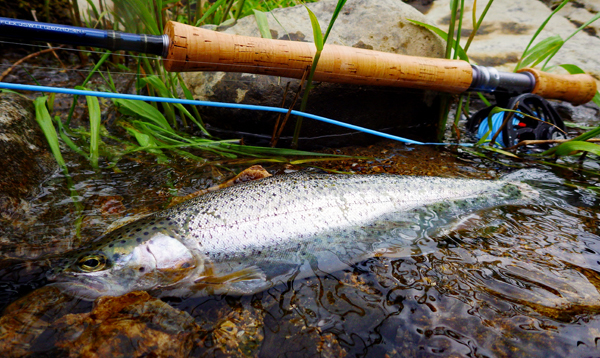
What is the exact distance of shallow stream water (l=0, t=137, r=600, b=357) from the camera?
151cm

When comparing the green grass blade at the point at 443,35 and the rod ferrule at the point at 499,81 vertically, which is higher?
the green grass blade at the point at 443,35

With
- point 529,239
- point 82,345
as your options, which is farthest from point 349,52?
point 82,345

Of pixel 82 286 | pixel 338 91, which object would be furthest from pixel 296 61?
pixel 82 286

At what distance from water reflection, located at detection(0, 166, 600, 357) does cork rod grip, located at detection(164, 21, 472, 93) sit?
1598 mm

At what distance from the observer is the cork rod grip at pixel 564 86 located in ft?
12.5

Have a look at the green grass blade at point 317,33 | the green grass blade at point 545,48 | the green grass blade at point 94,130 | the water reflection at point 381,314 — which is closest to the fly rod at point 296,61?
the green grass blade at point 317,33

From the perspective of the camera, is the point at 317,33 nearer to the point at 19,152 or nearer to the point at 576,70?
the point at 19,152

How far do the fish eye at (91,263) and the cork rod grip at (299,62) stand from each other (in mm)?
1390

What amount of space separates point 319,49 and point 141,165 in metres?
1.75

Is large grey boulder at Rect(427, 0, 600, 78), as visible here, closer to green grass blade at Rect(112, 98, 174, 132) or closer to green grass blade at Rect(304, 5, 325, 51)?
green grass blade at Rect(304, 5, 325, 51)

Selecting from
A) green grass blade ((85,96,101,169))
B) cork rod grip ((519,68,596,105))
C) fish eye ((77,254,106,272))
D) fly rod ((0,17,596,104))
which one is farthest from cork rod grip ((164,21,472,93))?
fish eye ((77,254,106,272))

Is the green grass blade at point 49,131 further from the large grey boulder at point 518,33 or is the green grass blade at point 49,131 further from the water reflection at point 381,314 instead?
the large grey boulder at point 518,33

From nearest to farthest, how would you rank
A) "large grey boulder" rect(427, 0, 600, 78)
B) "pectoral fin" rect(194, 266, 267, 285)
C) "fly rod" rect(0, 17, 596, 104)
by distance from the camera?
1. "pectoral fin" rect(194, 266, 267, 285)
2. "fly rod" rect(0, 17, 596, 104)
3. "large grey boulder" rect(427, 0, 600, 78)

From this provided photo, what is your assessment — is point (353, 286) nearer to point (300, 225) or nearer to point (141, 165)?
point (300, 225)
